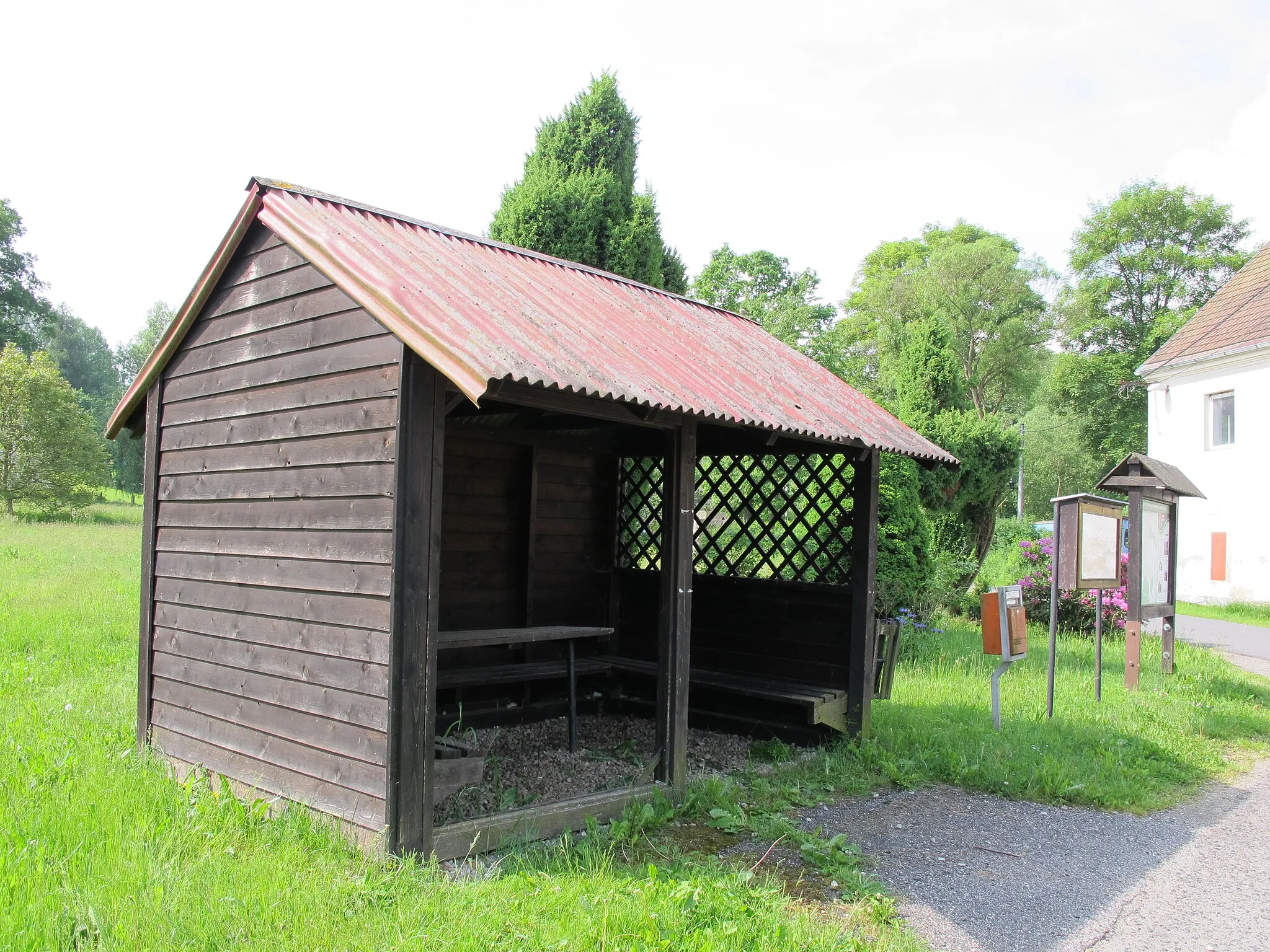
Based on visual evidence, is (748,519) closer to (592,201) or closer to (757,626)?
(757,626)

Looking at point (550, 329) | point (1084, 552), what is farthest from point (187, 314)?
point (1084, 552)

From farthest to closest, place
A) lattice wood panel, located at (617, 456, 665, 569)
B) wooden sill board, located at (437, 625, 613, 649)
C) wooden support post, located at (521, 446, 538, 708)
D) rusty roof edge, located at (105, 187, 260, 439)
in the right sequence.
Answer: lattice wood panel, located at (617, 456, 665, 569) < wooden support post, located at (521, 446, 538, 708) < rusty roof edge, located at (105, 187, 260, 439) < wooden sill board, located at (437, 625, 613, 649)

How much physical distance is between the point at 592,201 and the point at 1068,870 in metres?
11.2

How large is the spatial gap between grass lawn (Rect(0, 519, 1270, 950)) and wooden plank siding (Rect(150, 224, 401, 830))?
357mm

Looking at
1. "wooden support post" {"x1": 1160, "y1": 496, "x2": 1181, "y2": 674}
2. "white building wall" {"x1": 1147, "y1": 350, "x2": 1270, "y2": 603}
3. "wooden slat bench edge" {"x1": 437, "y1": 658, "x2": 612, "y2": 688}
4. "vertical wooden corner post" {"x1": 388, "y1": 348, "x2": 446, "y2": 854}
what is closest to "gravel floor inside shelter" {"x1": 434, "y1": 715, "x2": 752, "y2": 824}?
"wooden slat bench edge" {"x1": 437, "y1": 658, "x2": 612, "y2": 688}

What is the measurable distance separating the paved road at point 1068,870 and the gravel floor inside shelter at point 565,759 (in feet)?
4.34

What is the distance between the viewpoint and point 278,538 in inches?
197

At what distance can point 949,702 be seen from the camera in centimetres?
827

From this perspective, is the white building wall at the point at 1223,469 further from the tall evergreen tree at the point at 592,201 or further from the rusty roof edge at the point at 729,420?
the rusty roof edge at the point at 729,420

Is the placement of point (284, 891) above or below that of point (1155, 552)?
below

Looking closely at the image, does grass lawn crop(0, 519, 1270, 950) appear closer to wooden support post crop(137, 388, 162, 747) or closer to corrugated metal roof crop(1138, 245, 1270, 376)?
wooden support post crop(137, 388, 162, 747)

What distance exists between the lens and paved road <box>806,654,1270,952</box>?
394 cm

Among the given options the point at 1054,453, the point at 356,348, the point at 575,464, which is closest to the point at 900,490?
the point at 575,464

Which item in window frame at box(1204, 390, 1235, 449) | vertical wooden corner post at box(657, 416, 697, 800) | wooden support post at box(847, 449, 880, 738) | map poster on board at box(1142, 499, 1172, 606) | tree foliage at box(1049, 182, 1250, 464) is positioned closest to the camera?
vertical wooden corner post at box(657, 416, 697, 800)
